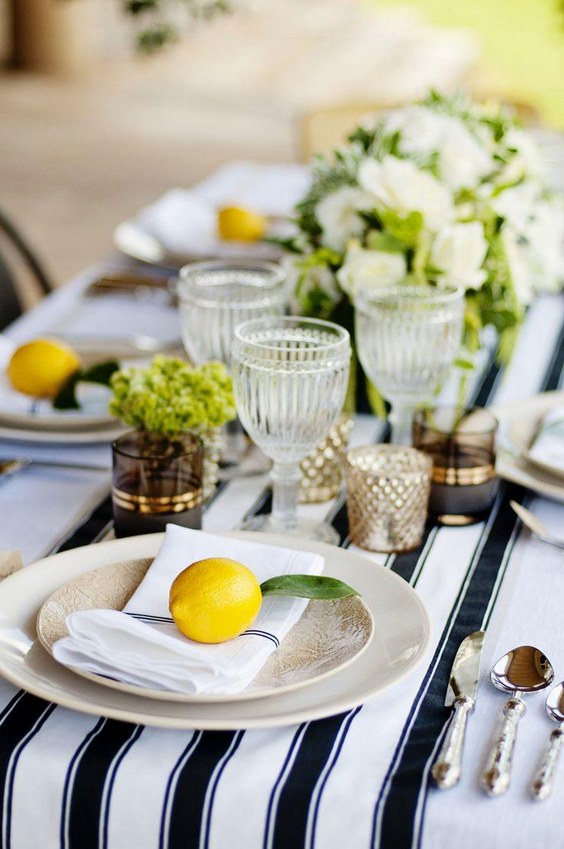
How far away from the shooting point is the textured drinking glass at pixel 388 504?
102 centimetres

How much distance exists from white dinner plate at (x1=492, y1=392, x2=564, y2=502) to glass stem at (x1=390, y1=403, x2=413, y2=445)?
11cm

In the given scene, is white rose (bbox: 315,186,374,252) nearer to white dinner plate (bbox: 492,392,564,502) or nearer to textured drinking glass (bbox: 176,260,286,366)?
textured drinking glass (bbox: 176,260,286,366)

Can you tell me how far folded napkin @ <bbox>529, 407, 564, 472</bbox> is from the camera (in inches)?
45.9

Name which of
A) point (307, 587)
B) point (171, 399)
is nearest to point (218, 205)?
point (171, 399)

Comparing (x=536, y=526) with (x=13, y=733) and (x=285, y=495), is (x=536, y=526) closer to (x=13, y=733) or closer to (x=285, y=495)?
(x=285, y=495)

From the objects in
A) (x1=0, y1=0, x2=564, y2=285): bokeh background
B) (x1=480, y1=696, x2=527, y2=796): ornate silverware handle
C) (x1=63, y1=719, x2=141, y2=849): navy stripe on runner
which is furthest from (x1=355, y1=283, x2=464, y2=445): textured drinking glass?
(x1=0, y1=0, x2=564, y2=285): bokeh background

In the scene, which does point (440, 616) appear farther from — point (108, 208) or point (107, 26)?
point (107, 26)

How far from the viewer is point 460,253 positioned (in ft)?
4.02

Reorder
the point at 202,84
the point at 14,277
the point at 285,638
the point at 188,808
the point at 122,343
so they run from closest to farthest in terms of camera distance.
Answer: the point at 188,808 < the point at 285,638 < the point at 122,343 < the point at 14,277 < the point at 202,84

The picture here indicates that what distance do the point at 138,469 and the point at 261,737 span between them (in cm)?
33

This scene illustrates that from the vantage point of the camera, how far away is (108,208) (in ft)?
18.2

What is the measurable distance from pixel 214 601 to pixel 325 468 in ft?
1.28

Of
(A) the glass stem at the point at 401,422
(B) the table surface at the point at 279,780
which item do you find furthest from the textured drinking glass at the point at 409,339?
(B) the table surface at the point at 279,780

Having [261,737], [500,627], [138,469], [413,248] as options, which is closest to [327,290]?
[413,248]
